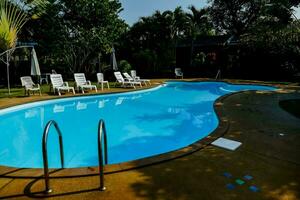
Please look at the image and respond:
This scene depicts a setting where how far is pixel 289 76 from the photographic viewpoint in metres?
17.0

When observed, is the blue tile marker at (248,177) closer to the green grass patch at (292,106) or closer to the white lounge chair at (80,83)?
the green grass patch at (292,106)

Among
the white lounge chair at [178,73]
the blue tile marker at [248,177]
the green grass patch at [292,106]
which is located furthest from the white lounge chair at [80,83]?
the blue tile marker at [248,177]

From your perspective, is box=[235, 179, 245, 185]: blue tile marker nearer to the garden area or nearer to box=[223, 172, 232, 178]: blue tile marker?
the garden area

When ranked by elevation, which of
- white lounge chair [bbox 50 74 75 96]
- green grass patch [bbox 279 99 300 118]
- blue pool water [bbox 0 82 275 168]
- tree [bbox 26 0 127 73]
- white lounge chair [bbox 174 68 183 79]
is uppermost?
tree [bbox 26 0 127 73]

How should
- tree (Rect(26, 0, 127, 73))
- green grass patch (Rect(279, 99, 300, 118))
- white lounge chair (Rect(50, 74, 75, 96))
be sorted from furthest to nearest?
1. tree (Rect(26, 0, 127, 73))
2. white lounge chair (Rect(50, 74, 75, 96))
3. green grass patch (Rect(279, 99, 300, 118))

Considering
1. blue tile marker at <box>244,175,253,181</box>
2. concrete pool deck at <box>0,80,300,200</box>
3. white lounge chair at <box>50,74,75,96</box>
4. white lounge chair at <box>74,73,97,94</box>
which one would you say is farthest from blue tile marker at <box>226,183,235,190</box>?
white lounge chair at <box>74,73,97,94</box>

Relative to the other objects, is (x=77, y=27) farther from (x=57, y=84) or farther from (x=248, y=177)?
(x=248, y=177)

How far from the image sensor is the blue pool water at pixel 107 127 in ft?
16.4

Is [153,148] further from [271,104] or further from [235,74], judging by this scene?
[235,74]

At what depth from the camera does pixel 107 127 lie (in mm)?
6910

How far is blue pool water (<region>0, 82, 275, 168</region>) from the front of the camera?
500cm

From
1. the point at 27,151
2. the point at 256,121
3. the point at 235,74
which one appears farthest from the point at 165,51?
the point at 27,151

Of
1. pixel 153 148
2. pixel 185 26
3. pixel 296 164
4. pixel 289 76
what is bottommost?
pixel 153 148

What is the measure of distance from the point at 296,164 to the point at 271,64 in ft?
54.0
